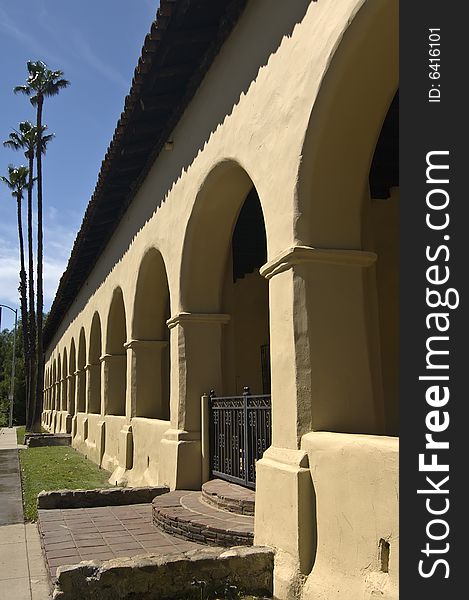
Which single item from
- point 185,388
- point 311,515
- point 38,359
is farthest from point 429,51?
point 38,359

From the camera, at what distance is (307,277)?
5402mm

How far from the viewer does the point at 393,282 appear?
9.48 meters

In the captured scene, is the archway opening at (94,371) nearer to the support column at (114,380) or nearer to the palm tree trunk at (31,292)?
the support column at (114,380)

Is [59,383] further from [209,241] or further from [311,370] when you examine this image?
[311,370]

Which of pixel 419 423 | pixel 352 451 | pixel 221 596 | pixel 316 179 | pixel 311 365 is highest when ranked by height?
pixel 316 179

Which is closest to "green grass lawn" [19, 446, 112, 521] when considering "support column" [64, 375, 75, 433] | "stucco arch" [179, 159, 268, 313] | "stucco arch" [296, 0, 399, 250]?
"stucco arch" [179, 159, 268, 313]

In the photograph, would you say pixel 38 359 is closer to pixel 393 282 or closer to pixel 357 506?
pixel 393 282

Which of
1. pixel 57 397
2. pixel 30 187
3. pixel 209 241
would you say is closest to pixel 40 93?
pixel 30 187

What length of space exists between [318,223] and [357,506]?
2.30 m

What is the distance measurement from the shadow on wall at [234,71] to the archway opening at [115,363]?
5.23 metres

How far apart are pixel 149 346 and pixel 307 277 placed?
7251mm

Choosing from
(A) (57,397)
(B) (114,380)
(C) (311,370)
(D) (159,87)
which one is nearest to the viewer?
(C) (311,370)

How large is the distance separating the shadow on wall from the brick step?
14.3ft

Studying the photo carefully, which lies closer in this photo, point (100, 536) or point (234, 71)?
point (100, 536)
